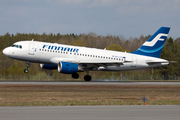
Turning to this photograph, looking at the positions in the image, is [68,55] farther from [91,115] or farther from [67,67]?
[91,115]

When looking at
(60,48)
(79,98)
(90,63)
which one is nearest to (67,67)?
(90,63)

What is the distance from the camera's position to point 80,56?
4297 cm

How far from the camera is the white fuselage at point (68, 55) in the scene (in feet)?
134

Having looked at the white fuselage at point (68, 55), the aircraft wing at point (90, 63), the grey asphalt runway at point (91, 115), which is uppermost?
the white fuselage at point (68, 55)

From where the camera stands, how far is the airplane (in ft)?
134

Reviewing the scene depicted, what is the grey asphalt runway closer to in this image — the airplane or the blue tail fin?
the airplane

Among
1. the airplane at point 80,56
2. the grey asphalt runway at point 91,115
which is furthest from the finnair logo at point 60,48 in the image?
the grey asphalt runway at point 91,115

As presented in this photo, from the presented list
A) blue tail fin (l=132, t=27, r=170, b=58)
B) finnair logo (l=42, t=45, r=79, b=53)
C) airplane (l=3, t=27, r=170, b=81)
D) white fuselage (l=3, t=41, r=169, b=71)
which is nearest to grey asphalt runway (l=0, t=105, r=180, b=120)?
airplane (l=3, t=27, r=170, b=81)

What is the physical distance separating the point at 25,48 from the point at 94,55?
1012cm

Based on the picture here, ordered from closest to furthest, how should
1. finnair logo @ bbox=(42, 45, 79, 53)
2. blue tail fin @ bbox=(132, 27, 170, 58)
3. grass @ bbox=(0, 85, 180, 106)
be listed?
grass @ bbox=(0, 85, 180, 106) < finnair logo @ bbox=(42, 45, 79, 53) < blue tail fin @ bbox=(132, 27, 170, 58)

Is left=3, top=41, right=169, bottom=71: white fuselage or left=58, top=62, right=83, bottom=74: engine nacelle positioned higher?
left=3, top=41, right=169, bottom=71: white fuselage

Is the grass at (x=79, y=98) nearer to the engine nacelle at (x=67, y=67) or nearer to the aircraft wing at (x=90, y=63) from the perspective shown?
the engine nacelle at (x=67, y=67)

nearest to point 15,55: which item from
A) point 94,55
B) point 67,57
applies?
point 67,57

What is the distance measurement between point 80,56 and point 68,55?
188 cm
